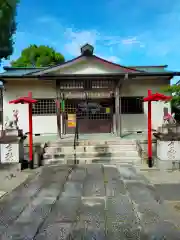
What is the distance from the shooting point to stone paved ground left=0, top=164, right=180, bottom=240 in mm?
3381

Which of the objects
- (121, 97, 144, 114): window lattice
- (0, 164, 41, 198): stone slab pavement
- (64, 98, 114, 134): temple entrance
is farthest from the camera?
(121, 97, 144, 114): window lattice

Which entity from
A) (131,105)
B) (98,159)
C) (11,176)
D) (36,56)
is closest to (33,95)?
(131,105)

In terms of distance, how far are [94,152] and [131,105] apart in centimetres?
624

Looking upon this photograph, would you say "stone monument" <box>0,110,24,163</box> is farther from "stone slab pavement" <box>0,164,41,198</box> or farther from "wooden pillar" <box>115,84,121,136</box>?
"wooden pillar" <box>115,84,121,136</box>

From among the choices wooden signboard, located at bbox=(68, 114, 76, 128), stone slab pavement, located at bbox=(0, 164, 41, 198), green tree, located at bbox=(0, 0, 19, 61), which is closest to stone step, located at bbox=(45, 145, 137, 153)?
stone slab pavement, located at bbox=(0, 164, 41, 198)

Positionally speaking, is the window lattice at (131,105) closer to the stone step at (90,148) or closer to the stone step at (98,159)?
the stone step at (90,148)

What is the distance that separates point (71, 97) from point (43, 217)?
957cm

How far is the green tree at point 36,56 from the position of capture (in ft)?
107

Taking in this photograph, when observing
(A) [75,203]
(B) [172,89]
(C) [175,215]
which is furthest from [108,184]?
(B) [172,89]

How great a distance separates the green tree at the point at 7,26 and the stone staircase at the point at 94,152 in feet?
50.4

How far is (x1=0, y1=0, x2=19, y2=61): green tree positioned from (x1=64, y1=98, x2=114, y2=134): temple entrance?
38.1 ft

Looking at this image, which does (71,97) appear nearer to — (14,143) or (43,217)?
(14,143)

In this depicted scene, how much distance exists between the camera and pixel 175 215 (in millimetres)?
3979

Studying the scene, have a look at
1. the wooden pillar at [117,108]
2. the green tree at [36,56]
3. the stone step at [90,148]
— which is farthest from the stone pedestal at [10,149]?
the green tree at [36,56]
